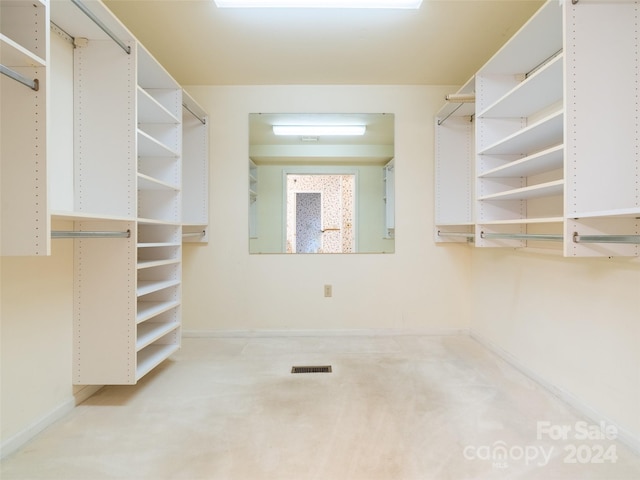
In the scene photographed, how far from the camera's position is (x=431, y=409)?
1.71 metres

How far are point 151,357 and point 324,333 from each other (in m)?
1.48

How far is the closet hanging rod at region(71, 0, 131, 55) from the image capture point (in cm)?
146

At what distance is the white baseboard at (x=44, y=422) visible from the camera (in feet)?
4.54

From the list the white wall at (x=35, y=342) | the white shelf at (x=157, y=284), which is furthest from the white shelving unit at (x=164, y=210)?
the white wall at (x=35, y=342)

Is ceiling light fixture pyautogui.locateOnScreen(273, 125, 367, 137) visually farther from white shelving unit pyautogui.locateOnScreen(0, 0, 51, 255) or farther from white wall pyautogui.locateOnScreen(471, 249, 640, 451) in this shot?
white shelving unit pyautogui.locateOnScreen(0, 0, 51, 255)

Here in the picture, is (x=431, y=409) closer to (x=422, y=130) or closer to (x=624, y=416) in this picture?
(x=624, y=416)

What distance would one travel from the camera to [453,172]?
299cm

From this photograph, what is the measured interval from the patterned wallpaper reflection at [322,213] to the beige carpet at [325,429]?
3.68 ft

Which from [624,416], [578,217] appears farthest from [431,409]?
[578,217]

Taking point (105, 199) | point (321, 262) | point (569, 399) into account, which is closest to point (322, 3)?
point (105, 199)

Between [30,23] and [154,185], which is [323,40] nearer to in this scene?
[154,185]

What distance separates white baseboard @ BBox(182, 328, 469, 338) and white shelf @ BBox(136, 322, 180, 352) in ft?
2.32

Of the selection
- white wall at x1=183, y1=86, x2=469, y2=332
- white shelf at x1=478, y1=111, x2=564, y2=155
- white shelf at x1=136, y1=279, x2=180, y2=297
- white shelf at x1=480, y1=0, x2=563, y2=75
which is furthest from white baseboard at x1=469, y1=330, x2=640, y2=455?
white shelf at x1=136, y1=279, x2=180, y2=297

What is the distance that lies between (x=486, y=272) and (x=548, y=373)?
971mm
